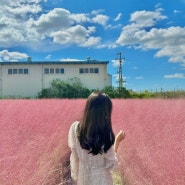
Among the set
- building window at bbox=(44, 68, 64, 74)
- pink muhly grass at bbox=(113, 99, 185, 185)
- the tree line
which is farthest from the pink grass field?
building window at bbox=(44, 68, 64, 74)

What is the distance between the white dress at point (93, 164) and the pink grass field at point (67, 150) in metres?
0.48

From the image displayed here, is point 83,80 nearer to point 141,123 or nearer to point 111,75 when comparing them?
point 111,75

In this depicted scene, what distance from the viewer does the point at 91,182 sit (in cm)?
211

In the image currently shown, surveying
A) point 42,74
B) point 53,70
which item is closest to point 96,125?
point 42,74

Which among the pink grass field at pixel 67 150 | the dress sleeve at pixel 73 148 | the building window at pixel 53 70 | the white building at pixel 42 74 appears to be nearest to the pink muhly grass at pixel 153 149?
the pink grass field at pixel 67 150

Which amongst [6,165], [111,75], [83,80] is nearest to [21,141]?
[6,165]

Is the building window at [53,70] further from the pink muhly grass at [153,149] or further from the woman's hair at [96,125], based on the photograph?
the woman's hair at [96,125]

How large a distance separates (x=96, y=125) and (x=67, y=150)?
2.13 m

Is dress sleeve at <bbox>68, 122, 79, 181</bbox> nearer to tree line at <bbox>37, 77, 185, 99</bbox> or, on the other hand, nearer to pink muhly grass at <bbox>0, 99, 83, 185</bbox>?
pink muhly grass at <bbox>0, 99, 83, 185</bbox>

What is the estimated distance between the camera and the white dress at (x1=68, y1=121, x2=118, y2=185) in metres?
2.07

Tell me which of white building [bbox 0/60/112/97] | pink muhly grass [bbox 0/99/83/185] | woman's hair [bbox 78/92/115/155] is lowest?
pink muhly grass [bbox 0/99/83/185]

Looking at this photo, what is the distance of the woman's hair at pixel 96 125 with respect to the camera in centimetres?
196

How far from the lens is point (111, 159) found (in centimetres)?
207

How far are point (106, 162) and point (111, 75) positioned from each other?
22.9 m
